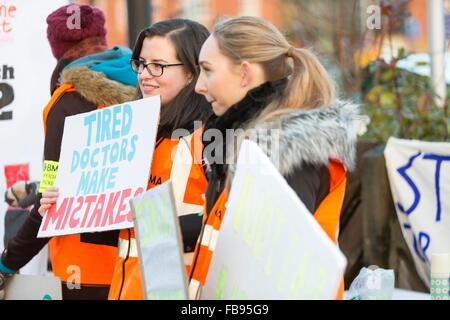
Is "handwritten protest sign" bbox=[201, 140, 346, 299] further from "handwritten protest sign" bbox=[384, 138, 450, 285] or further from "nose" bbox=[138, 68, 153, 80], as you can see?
"handwritten protest sign" bbox=[384, 138, 450, 285]

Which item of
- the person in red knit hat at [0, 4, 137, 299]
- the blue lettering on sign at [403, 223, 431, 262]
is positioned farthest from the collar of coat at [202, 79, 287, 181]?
the blue lettering on sign at [403, 223, 431, 262]

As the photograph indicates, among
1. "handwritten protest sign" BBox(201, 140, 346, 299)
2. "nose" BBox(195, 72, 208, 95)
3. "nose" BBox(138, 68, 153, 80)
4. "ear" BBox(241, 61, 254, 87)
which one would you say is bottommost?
"handwritten protest sign" BBox(201, 140, 346, 299)

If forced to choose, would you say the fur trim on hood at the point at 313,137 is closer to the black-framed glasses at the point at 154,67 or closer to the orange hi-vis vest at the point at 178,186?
the orange hi-vis vest at the point at 178,186

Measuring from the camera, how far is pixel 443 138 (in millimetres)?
7719

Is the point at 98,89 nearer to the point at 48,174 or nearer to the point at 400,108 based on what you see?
the point at 48,174

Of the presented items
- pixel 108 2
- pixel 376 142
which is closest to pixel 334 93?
pixel 376 142

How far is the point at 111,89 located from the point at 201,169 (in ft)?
2.78

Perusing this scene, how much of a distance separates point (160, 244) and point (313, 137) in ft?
1.90

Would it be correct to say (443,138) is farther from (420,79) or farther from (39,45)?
(39,45)

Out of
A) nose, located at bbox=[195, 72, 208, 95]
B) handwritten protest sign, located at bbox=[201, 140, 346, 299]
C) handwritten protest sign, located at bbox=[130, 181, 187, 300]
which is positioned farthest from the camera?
nose, located at bbox=[195, 72, 208, 95]

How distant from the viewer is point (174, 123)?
163 inches

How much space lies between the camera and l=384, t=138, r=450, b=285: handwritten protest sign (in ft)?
21.4

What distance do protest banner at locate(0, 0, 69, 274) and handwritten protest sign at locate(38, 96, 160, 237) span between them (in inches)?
63.2

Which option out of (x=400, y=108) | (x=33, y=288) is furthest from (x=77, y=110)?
(x=400, y=108)
